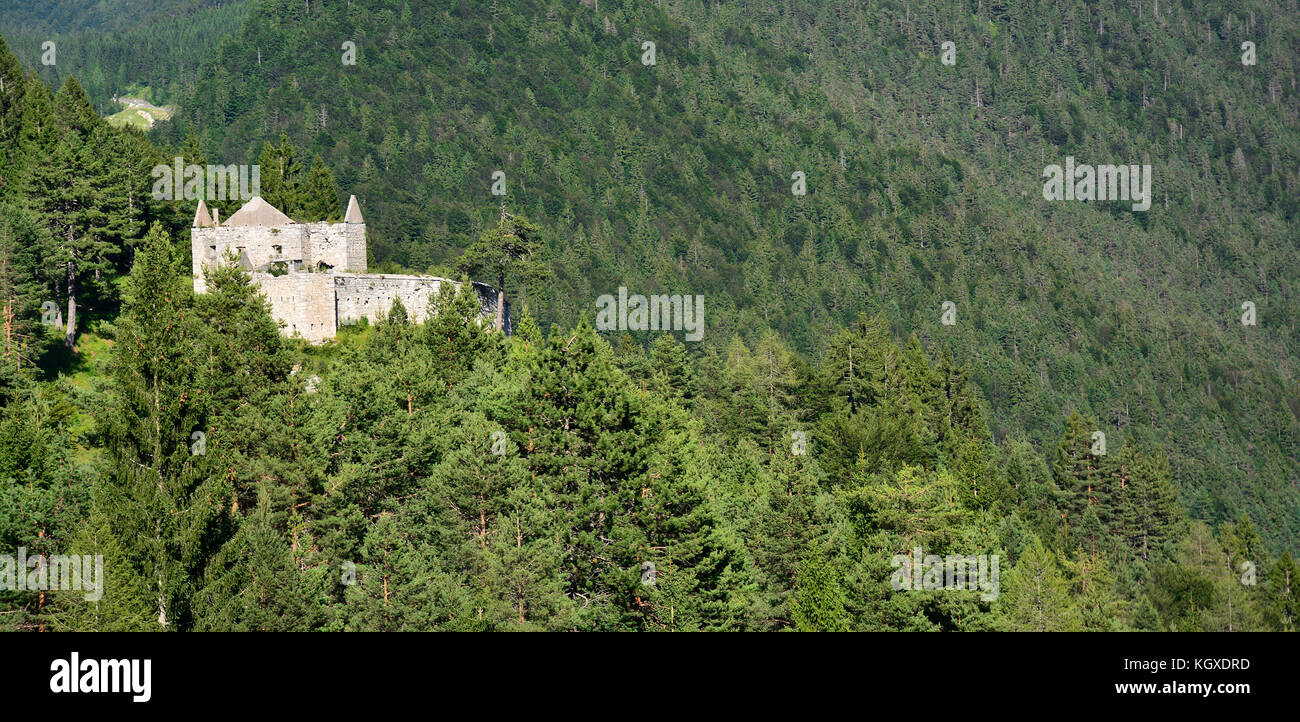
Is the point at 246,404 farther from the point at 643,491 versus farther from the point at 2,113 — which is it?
the point at 2,113

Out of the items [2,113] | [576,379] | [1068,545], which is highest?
[2,113]

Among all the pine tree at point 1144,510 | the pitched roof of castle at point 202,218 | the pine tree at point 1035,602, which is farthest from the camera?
the pine tree at point 1144,510

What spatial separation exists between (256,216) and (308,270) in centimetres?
593

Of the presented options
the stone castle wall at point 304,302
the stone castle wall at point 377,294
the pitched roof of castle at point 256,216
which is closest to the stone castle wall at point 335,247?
the pitched roof of castle at point 256,216

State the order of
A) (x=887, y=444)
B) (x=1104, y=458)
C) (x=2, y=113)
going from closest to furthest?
1. (x=887, y=444)
2. (x=2, y=113)
3. (x=1104, y=458)

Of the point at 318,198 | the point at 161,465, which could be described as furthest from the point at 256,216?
the point at 161,465

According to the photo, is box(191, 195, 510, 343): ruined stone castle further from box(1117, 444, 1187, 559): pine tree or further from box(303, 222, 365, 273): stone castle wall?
box(1117, 444, 1187, 559): pine tree

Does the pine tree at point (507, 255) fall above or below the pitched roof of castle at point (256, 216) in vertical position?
below

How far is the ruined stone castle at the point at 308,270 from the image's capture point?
80.2m

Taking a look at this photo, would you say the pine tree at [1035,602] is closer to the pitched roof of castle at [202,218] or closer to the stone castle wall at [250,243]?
the stone castle wall at [250,243]

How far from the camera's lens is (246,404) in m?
52.3
